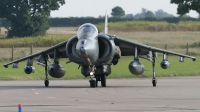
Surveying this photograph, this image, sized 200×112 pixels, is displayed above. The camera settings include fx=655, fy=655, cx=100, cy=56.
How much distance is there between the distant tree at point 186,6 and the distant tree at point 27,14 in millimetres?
18597

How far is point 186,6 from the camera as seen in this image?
200 ft

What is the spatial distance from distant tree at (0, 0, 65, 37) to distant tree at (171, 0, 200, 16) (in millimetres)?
18597

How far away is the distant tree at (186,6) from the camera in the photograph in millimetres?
60688

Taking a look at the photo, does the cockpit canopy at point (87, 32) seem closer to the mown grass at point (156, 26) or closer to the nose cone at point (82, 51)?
the nose cone at point (82, 51)

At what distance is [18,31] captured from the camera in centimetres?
7438

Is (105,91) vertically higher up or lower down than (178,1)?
lower down

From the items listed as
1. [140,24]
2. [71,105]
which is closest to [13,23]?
[140,24]

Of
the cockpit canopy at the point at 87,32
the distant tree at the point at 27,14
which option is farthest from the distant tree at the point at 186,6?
the cockpit canopy at the point at 87,32

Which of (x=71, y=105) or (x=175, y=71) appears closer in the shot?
(x=71, y=105)

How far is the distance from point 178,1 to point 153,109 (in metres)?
45.5

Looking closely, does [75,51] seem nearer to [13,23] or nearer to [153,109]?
[153,109]

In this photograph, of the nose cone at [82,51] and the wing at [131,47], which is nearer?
the nose cone at [82,51]

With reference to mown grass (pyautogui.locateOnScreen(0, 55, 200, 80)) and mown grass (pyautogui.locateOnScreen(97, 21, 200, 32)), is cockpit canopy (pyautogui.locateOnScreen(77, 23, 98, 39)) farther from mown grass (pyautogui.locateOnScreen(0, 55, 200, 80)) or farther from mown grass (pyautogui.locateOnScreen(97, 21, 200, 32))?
mown grass (pyautogui.locateOnScreen(97, 21, 200, 32))

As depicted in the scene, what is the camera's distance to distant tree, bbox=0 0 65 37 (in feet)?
243
